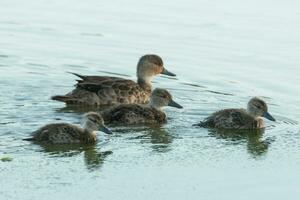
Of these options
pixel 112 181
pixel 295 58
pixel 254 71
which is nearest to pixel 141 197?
pixel 112 181

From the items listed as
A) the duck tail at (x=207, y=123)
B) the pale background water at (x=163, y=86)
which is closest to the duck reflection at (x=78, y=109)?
the pale background water at (x=163, y=86)

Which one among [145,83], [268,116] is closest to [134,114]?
[268,116]

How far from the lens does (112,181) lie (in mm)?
9062

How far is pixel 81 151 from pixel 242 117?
221 cm

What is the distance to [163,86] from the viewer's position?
13.9m

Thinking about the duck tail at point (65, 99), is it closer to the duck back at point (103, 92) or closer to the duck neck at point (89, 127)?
the duck back at point (103, 92)

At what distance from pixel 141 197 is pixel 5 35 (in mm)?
8076

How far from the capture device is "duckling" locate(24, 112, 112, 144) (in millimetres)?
10375

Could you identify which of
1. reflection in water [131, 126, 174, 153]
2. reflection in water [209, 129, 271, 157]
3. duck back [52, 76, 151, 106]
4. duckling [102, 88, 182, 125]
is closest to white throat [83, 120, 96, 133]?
reflection in water [131, 126, 174, 153]

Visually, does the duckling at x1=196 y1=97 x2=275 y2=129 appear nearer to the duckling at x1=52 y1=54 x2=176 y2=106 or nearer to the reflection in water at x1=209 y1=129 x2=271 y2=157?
the reflection in water at x1=209 y1=129 x2=271 y2=157

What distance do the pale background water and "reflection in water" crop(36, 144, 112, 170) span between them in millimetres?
20

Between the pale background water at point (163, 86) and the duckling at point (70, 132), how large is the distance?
0.14 metres

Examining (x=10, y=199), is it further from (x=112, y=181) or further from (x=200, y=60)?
(x=200, y=60)

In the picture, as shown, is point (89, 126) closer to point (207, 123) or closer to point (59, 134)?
point (59, 134)
